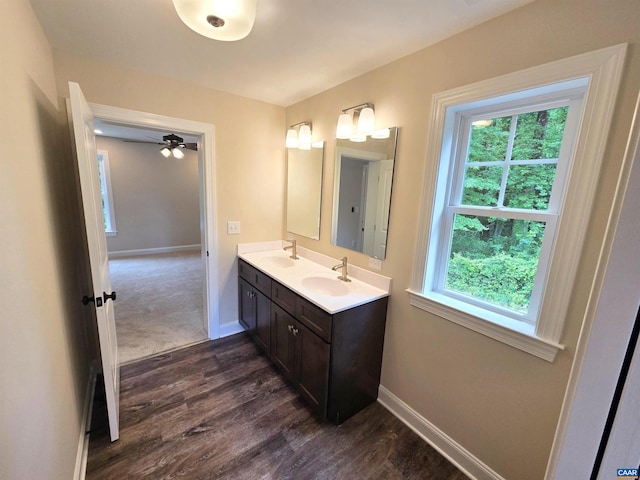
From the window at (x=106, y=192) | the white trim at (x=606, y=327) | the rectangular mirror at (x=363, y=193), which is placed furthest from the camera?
the window at (x=106, y=192)

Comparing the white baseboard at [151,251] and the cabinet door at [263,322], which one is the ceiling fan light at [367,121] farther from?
the white baseboard at [151,251]

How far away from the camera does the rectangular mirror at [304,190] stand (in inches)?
94.7

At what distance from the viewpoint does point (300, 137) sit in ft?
8.06

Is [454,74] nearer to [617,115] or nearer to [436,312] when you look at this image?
[617,115]

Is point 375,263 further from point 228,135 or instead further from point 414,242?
point 228,135

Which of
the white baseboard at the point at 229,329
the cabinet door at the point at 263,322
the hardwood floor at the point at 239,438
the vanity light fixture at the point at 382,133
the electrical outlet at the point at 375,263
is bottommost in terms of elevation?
the hardwood floor at the point at 239,438

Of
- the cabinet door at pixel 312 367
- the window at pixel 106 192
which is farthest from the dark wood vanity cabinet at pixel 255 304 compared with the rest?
the window at pixel 106 192

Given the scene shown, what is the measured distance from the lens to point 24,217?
96cm

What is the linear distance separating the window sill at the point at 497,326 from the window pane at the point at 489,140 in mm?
838

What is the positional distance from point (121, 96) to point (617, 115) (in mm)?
2817

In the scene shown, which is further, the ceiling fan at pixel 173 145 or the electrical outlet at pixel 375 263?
the ceiling fan at pixel 173 145

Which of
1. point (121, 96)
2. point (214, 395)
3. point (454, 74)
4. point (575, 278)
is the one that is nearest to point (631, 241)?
point (575, 278)
